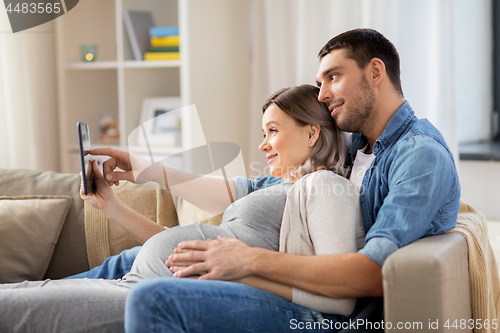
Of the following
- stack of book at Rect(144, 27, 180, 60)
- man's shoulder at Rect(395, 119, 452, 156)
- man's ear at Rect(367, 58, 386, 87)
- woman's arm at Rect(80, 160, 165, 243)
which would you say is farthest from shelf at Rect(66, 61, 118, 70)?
man's shoulder at Rect(395, 119, 452, 156)

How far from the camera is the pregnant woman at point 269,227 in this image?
107cm

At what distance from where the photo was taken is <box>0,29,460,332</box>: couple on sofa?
1.02 metres

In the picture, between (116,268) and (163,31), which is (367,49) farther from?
(163,31)

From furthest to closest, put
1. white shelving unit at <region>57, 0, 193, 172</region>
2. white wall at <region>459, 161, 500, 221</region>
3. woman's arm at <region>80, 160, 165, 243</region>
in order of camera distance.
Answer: white shelving unit at <region>57, 0, 193, 172</region>, white wall at <region>459, 161, 500, 221</region>, woman's arm at <region>80, 160, 165, 243</region>

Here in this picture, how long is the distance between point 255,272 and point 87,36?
7.45 ft

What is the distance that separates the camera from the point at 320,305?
42.0 inches

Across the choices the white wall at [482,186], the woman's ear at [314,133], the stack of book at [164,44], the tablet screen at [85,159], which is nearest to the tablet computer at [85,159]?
the tablet screen at [85,159]

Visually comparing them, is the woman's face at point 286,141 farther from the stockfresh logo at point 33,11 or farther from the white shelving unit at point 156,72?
the stockfresh logo at point 33,11

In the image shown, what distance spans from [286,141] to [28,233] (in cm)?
96

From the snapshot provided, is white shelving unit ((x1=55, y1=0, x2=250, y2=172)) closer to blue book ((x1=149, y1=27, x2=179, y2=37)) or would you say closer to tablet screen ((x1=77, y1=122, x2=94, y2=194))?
blue book ((x1=149, y1=27, x2=179, y2=37))

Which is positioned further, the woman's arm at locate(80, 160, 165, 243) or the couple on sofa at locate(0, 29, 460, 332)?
the woman's arm at locate(80, 160, 165, 243)

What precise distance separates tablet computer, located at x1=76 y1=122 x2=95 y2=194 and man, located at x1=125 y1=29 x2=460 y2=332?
0.36 metres

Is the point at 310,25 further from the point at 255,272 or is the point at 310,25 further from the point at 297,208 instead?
the point at 255,272

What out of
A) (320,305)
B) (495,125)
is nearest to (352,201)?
(320,305)
